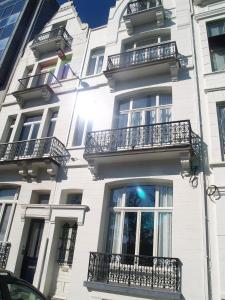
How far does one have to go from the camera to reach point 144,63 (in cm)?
1111

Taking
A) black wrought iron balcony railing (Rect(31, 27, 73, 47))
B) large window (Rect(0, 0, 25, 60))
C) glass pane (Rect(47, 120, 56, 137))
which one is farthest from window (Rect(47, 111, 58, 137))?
large window (Rect(0, 0, 25, 60))

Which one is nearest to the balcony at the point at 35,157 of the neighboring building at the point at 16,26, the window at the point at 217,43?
the neighboring building at the point at 16,26

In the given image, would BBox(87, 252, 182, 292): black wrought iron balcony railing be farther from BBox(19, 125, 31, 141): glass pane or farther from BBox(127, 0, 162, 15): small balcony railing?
BBox(127, 0, 162, 15): small balcony railing

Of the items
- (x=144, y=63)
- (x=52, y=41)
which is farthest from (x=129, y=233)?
(x=52, y=41)

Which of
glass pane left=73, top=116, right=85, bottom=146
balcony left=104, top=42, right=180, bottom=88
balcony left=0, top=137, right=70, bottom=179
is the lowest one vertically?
balcony left=0, top=137, right=70, bottom=179

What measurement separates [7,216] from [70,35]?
10.9 metres

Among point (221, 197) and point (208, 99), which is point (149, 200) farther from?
point (208, 99)

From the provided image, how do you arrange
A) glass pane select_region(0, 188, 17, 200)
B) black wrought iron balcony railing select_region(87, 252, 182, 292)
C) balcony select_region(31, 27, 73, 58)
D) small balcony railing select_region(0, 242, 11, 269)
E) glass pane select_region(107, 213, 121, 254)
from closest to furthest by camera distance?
1. black wrought iron balcony railing select_region(87, 252, 182, 292)
2. glass pane select_region(107, 213, 121, 254)
3. small balcony railing select_region(0, 242, 11, 269)
4. glass pane select_region(0, 188, 17, 200)
5. balcony select_region(31, 27, 73, 58)

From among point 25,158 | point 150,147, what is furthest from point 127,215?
point 25,158

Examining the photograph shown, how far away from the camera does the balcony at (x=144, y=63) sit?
10719 mm

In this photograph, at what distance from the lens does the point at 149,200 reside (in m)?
9.11

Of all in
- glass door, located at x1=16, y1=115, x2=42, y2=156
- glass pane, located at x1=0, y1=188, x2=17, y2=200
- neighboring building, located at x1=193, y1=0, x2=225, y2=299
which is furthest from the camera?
glass door, located at x1=16, y1=115, x2=42, y2=156

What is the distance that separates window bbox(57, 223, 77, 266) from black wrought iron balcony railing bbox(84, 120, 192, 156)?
9.75ft

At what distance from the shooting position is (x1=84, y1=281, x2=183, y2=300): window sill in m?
7.01
